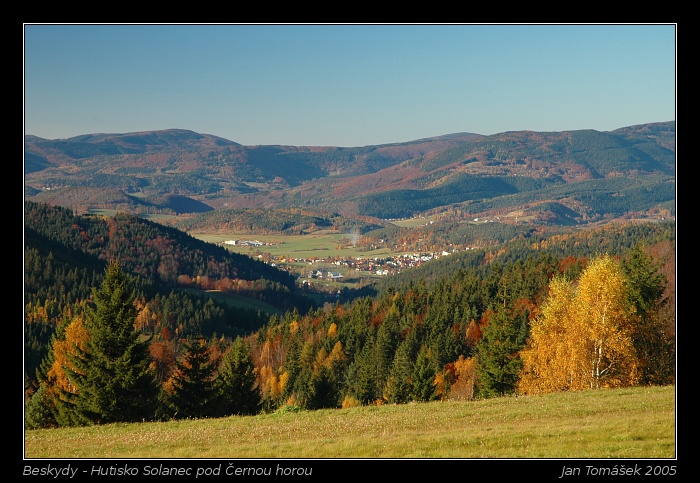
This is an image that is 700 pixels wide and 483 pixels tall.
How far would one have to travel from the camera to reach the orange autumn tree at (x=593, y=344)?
137 feet

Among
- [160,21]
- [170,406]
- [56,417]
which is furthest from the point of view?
[170,406]

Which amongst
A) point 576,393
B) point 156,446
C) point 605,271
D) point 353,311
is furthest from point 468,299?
point 156,446

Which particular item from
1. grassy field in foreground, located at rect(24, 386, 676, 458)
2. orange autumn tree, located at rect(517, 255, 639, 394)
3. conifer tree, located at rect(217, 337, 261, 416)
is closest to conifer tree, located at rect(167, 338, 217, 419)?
conifer tree, located at rect(217, 337, 261, 416)

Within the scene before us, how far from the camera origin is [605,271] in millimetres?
43031

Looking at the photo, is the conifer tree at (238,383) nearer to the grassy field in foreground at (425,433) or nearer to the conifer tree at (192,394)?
the conifer tree at (192,394)

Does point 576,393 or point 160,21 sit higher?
point 160,21

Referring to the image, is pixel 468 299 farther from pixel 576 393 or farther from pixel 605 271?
pixel 576 393

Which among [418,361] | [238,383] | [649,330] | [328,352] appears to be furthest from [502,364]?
[328,352]

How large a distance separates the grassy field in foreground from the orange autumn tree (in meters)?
8.22

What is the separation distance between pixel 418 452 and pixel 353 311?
4315 inches

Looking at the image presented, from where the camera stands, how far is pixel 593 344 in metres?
42.4

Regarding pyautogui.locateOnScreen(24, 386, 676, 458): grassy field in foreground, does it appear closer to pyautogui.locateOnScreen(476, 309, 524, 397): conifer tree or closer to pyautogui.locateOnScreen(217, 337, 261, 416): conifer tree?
pyautogui.locateOnScreen(217, 337, 261, 416): conifer tree

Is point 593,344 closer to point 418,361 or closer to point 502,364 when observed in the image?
point 502,364

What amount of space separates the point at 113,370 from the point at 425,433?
22.6 metres
